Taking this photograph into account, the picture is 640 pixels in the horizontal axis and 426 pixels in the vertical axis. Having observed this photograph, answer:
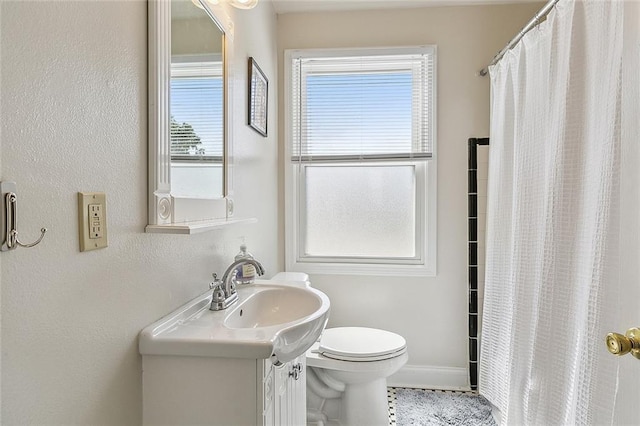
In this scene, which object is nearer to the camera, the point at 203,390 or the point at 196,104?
the point at 203,390

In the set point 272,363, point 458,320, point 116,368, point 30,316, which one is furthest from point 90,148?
point 458,320

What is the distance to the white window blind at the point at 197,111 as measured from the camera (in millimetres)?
1126

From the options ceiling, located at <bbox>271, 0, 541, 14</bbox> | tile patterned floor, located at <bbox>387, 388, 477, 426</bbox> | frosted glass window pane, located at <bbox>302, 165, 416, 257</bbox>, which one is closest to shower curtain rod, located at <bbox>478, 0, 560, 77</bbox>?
ceiling, located at <bbox>271, 0, 541, 14</bbox>

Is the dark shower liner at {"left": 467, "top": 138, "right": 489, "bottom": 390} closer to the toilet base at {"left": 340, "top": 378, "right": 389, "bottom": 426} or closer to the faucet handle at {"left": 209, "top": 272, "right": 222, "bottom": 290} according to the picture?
the toilet base at {"left": 340, "top": 378, "right": 389, "bottom": 426}

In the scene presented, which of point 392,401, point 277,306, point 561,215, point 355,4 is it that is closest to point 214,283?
point 277,306

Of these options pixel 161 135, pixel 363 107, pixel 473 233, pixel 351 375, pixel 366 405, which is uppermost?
pixel 363 107

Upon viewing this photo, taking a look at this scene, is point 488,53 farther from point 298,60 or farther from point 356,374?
point 356,374

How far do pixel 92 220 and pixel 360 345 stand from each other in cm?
142

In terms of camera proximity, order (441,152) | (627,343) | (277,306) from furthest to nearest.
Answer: (441,152) → (277,306) → (627,343)

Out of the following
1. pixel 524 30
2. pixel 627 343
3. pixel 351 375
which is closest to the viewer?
pixel 627 343

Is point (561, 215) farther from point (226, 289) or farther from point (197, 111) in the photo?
point (197, 111)

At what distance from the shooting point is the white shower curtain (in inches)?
43.6

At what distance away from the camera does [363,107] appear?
7.88 ft

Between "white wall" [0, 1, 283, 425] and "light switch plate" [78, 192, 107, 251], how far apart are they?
2 cm
